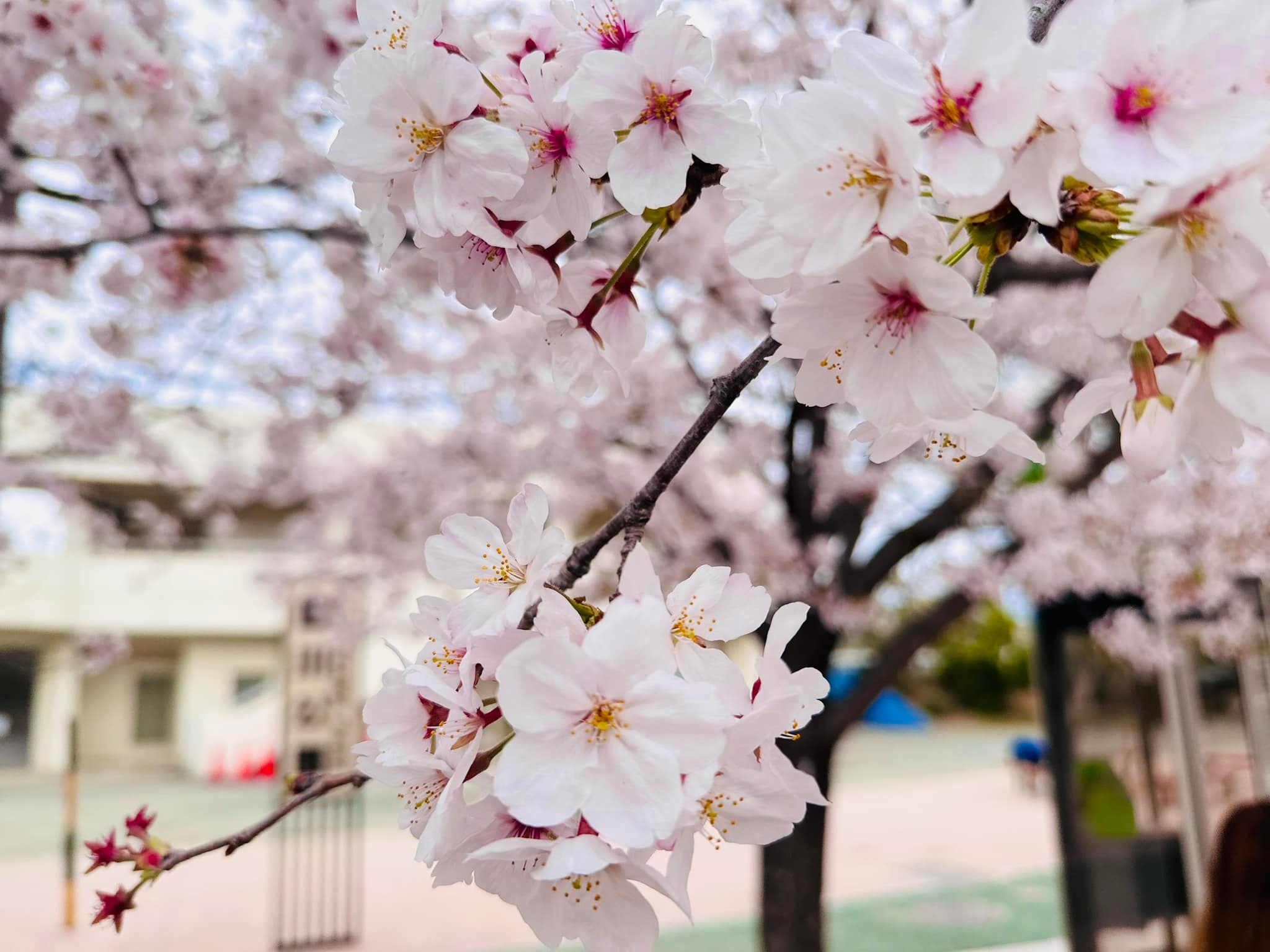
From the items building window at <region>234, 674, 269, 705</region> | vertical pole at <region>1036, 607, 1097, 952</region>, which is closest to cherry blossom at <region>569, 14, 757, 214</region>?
vertical pole at <region>1036, 607, 1097, 952</region>

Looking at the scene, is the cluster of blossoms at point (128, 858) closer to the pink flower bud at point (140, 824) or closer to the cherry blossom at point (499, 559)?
the pink flower bud at point (140, 824)

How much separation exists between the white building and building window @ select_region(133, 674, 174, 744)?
0.01 m

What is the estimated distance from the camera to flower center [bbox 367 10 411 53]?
1.93 feet

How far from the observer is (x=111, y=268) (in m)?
2.18

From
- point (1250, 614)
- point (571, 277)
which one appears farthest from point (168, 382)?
point (1250, 614)

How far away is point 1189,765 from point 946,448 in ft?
12.6

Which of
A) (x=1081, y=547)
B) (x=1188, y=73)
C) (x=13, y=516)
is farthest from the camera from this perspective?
(x=13, y=516)

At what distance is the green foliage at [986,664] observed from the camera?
1692 centimetres

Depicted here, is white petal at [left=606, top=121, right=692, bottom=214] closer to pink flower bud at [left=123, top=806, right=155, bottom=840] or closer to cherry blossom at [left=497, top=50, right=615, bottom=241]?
cherry blossom at [left=497, top=50, right=615, bottom=241]

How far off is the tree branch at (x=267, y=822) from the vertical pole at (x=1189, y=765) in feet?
12.8

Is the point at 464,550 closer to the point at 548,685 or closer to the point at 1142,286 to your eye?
the point at 548,685

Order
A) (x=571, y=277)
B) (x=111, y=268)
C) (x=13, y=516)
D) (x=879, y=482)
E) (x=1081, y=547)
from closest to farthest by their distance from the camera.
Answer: (x=571, y=277)
(x=111, y=268)
(x=879, y=482)
(x=1081, y=547)
(x=13, y=516)

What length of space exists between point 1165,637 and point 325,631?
541cm

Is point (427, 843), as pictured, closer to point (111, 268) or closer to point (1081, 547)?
point (111, 268)
